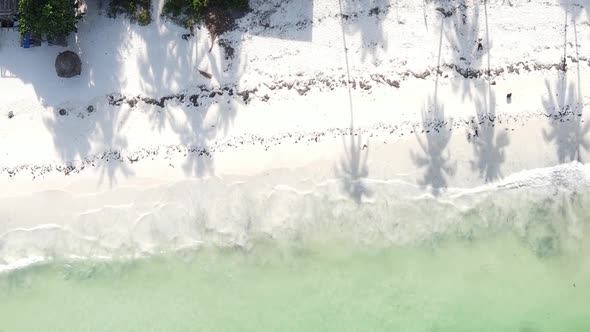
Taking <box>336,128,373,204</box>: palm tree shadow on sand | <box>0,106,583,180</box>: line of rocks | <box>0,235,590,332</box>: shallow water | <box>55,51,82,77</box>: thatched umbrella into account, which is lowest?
<box>0,235,590,332</box>: shallow water

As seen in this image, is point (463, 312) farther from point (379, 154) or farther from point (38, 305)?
point (38, 305)

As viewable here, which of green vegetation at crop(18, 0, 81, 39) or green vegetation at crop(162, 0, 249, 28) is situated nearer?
green vegetation at crop(18, 0, 81, 39)

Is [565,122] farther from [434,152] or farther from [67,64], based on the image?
[67,64]

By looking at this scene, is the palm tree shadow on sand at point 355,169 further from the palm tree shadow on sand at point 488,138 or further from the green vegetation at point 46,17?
the green vegetation at point 46,17

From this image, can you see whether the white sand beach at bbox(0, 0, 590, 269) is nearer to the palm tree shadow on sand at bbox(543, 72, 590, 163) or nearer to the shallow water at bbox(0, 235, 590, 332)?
the palm tree shadow on sand at bbox(543, 72, 590, 163)

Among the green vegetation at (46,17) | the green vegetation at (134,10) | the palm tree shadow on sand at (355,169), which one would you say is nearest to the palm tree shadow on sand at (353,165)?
the palm tree shadow on sand at (355,169)

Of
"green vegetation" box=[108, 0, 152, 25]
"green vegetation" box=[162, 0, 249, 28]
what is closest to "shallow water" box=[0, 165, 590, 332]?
"green vegetation" box=[162, 0, 249, 28]

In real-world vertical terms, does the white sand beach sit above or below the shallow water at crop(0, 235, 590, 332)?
above

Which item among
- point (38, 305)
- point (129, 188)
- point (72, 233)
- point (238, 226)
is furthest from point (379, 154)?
point (38, 305)
